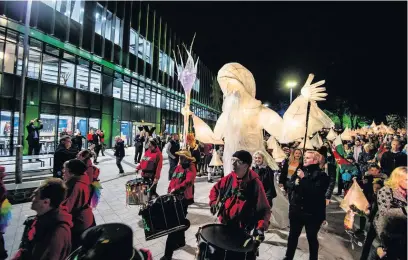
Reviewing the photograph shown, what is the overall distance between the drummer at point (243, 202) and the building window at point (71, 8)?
57.9 feet

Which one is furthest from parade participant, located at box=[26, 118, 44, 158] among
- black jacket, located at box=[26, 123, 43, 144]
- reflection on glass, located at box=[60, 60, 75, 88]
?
reflection on glass, located at box=[60, 60, 75, 88]

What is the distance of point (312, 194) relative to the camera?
341cm

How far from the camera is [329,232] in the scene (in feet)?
16.8

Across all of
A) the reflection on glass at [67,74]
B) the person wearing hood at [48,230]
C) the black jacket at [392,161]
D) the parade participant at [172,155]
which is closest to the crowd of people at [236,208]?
the person wearing hood at [48,230]

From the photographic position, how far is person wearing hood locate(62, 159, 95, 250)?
2.93 metres

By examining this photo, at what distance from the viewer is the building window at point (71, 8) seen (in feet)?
49.0

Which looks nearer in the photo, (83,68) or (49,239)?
(49,239)

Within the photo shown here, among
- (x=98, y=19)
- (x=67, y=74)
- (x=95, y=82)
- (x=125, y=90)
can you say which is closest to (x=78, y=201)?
(x=67, y=74)

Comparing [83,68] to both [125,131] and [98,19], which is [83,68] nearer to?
[98,19]

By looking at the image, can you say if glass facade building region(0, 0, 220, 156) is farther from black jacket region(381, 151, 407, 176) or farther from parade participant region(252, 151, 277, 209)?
black jacket region(381, 151, 407, 176)

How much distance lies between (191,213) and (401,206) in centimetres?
455

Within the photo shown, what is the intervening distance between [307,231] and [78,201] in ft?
11.1

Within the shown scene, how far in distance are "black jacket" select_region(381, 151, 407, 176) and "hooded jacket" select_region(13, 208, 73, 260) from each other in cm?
789

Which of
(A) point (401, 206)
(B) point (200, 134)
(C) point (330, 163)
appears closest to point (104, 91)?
(B) point (200, 134)
